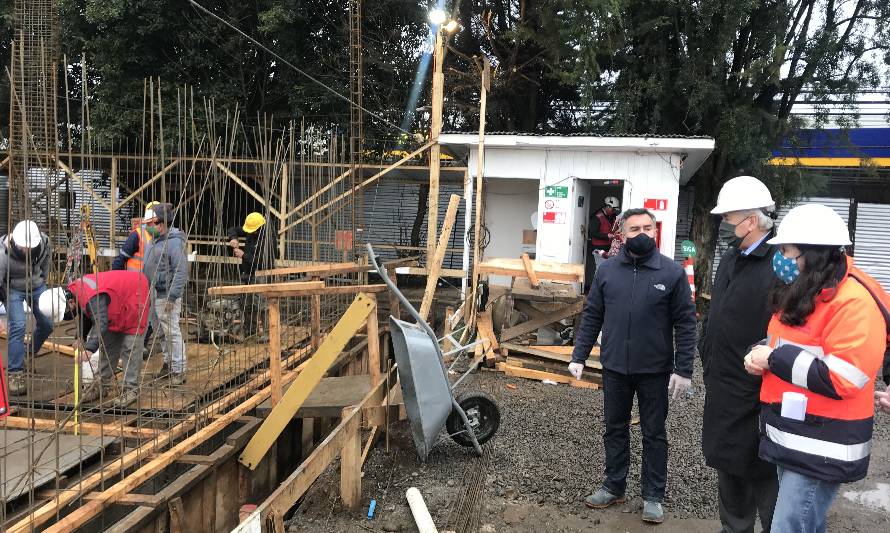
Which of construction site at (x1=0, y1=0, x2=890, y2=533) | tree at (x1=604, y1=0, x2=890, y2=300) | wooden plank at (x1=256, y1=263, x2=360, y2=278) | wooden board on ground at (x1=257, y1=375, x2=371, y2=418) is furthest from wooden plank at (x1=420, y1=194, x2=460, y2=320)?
tree at (x1=604, y1=0, x2=890, y2=300)

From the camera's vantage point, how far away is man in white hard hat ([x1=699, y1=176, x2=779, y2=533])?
9.71 ft

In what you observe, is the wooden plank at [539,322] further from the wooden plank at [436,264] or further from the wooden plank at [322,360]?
the wooden plank at [322,360]

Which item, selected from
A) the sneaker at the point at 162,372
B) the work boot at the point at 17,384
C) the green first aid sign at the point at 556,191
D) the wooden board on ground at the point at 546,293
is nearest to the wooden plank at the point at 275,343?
the sneaker at the point at 162,372

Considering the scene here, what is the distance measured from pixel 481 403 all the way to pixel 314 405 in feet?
4.30

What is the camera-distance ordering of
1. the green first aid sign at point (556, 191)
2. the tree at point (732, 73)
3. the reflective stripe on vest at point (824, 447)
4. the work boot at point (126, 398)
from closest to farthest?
the reflective stripe on vest at point (824, 447) < the work boot at point (126, 398) < the green first aid sign at point (556, 191) < the tree at point (732, 73)

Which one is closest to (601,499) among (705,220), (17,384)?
(17,384)

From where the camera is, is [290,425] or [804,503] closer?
[804,503]

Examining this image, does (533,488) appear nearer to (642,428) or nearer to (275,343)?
(642,428)

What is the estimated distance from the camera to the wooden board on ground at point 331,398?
4688mm

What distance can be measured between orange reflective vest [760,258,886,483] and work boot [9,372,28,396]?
5719mm

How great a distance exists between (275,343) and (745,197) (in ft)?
10.7

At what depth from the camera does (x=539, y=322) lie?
26.3 feet

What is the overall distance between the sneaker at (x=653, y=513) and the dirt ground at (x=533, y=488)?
0.05m

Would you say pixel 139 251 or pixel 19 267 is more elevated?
pixel 139 251
